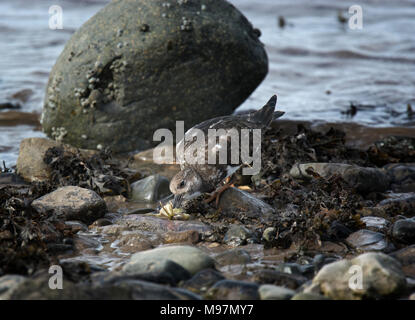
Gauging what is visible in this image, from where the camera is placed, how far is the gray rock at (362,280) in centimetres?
309

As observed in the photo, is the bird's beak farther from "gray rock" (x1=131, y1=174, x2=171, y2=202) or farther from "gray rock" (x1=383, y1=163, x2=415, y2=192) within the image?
"gray rock" (x1=383, y1=163, x2=415, y2=192)

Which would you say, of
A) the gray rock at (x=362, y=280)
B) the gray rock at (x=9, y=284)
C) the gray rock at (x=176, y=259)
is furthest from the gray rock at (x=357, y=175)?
the gray rock at (x=9, y=284)

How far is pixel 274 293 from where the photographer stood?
3047 millimetres

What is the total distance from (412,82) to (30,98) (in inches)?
276

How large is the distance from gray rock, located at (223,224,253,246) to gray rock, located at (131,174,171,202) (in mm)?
1284

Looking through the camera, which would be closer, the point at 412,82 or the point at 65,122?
the point at 65,122

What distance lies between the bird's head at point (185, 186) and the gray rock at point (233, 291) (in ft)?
5.46

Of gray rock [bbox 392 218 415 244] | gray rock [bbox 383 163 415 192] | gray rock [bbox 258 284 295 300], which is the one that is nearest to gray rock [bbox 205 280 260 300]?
gray rock [bbox 258 284 295 300]

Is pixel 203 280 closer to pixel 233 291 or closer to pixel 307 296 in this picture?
pixel 233 291

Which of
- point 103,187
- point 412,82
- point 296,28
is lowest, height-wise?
point 103,187
